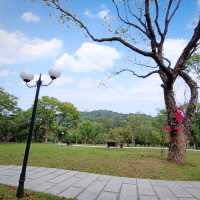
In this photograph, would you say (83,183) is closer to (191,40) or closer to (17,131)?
(191,40)

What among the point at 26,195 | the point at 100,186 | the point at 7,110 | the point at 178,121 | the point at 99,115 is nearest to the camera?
the point at 26,195

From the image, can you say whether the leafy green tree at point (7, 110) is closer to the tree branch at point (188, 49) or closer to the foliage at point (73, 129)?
the foliage at point (73, 129)

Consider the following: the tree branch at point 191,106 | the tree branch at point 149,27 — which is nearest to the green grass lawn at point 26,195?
the tree branch at point 149,27

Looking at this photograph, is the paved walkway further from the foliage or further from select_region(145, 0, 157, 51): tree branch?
the foliage

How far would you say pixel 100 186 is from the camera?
5.75 m

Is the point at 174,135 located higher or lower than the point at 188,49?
lower

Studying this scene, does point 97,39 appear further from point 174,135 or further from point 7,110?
point 7,110

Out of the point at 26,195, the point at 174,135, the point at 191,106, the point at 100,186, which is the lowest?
the point at 26,195

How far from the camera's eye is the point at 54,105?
40.1 m

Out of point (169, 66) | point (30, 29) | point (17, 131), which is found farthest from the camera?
point (17, 131)

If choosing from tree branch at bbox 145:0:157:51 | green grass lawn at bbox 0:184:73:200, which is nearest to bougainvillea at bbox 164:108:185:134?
tree branch at bbox 145:0:157:51

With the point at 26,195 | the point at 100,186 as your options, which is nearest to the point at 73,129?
the point at 100,186

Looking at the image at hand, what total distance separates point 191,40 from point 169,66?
1.39 meters

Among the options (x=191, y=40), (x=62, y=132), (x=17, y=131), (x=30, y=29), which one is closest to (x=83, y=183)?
(x=30, y=29)
